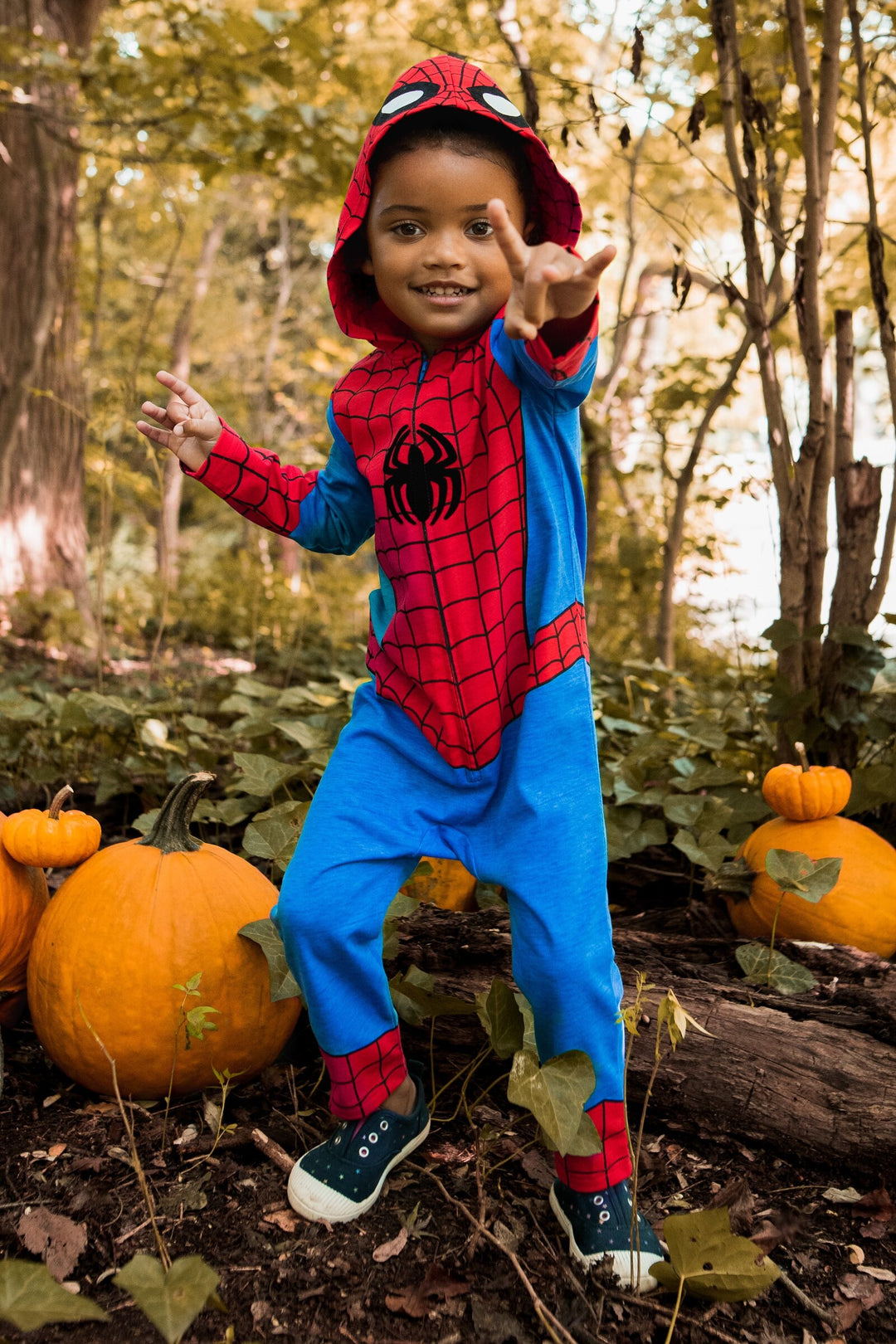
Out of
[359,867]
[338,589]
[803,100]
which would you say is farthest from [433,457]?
[338,589]

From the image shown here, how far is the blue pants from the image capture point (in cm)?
147

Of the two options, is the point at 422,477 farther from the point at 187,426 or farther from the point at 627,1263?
the point at 627,1263

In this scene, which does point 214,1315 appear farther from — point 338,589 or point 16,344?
point 16,344

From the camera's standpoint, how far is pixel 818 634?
272 cm

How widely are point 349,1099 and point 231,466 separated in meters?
1.11

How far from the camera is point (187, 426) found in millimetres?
1713

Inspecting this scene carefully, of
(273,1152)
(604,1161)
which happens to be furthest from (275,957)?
(604,1161)

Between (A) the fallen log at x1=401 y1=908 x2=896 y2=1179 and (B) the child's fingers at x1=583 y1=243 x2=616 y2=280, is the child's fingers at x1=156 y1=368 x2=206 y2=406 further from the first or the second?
(A) the fallen log at x1=401 y1=908 x2=896 y2=1179

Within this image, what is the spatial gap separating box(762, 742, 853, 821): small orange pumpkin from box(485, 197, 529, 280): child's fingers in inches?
A: 56.1

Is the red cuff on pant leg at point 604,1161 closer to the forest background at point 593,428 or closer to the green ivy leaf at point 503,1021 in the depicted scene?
the green ivy leaf at point 503,1021

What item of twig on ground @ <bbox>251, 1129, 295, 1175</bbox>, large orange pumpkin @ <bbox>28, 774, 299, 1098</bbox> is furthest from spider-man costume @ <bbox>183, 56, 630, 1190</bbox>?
large orange pumpkin @ <bbox>28, 774, 299, 1098</bbox>

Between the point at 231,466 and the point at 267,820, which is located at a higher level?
the point at 231,466

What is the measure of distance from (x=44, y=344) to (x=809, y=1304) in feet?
19.8

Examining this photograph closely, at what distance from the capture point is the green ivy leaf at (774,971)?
6.41 feet
